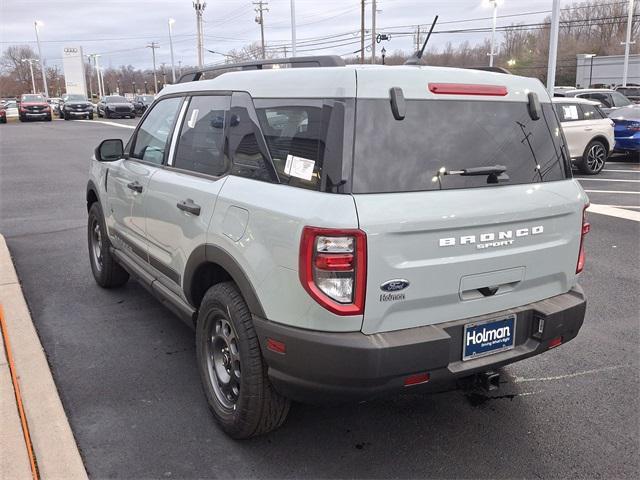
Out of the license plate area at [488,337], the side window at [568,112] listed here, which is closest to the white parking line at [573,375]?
the license plate area at [488,337]

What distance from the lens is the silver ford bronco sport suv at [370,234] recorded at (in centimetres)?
246

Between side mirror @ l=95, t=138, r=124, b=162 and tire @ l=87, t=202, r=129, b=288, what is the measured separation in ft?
2.27

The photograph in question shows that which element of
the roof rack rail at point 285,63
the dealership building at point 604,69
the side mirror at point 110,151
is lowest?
the side mirror at point 110,151

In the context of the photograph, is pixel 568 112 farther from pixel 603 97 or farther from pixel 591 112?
pixel 603 97

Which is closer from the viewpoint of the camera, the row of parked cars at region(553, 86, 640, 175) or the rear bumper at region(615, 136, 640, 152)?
the row of parked cars at region(553, 86, 640, 175)

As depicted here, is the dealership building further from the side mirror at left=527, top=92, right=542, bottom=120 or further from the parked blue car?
the side mirror at left=527, top=92, right=542, bottom=120

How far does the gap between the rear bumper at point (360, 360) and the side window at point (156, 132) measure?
6.20 feet

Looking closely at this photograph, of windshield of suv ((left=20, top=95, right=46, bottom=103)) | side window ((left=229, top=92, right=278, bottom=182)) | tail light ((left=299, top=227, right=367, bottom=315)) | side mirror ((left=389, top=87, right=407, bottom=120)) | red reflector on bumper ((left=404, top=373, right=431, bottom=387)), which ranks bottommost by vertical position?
red reflector on bumper ((left=404, top=373, right=431, bottom=387))

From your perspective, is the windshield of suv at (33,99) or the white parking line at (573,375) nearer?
the white parking line at (573,375)

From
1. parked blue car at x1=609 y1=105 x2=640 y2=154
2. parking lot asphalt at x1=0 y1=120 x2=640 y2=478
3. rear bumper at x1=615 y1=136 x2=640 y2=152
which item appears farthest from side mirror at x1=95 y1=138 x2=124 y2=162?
rear bumper at x1=615 y1=136 x2=640 y2=152

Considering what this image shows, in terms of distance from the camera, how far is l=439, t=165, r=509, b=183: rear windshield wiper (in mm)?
2715

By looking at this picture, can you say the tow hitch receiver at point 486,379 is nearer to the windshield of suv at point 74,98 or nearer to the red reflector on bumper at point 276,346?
the red reflector on bumper at point 276,346

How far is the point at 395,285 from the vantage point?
8.13 ft

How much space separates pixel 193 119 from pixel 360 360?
2050 millimetres
